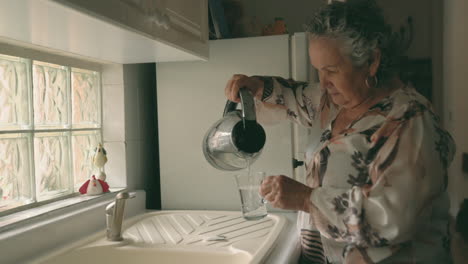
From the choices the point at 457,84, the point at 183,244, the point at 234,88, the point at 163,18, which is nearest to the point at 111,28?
the point at 163,18

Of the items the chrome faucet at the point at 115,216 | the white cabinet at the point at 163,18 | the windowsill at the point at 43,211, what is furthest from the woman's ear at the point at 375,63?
the windowsill at the point at 43,211

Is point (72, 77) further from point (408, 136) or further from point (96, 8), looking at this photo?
point (408, 136)

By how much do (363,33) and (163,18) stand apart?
52cm

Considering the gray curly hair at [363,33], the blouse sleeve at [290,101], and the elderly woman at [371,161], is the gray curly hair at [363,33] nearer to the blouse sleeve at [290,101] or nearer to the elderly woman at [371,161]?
the elderly woman at [371,161]

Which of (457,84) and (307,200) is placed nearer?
(307,200)

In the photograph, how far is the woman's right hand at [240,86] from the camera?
113 centimetres

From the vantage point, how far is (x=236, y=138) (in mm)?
1043

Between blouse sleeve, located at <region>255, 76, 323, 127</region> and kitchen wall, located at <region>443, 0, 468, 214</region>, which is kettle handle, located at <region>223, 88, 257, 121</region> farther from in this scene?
kitchen wall, located at <region>443, 0, 468, 214</region>

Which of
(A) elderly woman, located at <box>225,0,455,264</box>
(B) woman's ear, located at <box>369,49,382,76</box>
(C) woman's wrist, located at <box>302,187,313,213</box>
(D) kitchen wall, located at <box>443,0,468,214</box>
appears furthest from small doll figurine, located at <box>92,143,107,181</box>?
(D) kitchen wall, located at <box>443,0,468,214</box>

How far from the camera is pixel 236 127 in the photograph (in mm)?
Answer: 1049

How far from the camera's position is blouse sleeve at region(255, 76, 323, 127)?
3.97 ft

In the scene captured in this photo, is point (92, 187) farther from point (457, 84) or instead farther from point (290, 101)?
point (457, 84)

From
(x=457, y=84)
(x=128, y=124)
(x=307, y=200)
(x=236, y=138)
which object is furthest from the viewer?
(x=457, y=84)

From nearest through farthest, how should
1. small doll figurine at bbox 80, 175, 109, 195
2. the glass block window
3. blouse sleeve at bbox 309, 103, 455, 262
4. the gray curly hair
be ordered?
1. blouse sleeve at bbox 309, 103, 455, 262
2. the gray curly hair
3. the glass block window
4. small doll figurine at bbox 80, 175, 109, 195
